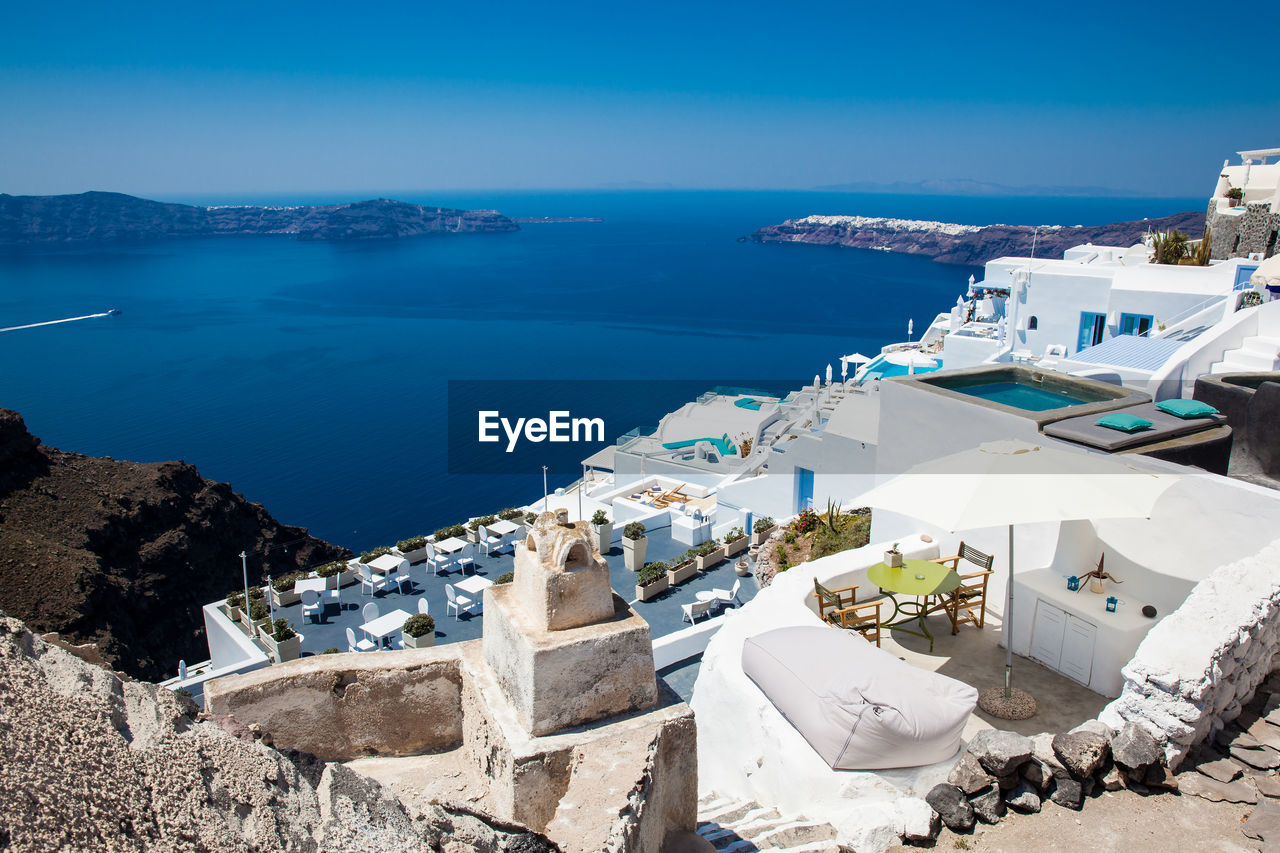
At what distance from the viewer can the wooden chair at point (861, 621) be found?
8477 mm

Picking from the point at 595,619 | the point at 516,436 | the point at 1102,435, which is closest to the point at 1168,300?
the point at 1102,435

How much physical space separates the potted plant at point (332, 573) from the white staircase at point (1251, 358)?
1860 centimetres

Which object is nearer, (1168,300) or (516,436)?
(1168,300)

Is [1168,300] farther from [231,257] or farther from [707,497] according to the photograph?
[231,257]

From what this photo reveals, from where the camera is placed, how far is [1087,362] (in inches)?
599

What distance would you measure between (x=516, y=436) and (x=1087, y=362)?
47752 millimetres

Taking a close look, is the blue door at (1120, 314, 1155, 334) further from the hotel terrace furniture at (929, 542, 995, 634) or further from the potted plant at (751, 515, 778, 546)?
the hotel terrace furniture at (929, 542, 995, 634)

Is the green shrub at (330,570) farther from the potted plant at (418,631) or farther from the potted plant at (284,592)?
the potted plant at (418,631)

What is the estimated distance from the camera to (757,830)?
6379 mm

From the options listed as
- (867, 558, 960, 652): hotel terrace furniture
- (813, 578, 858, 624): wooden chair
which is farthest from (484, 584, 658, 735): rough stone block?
(867, 558, 960, 652): hotel terrace furniture

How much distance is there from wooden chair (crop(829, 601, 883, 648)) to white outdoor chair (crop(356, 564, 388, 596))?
13016mm

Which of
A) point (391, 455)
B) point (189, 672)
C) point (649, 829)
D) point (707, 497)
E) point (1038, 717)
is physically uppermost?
point (649, 829)

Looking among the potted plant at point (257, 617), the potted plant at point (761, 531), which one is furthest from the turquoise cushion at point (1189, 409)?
the potted plant at point (257, 617)

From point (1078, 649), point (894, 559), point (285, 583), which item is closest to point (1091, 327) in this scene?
point (1078, 649)
